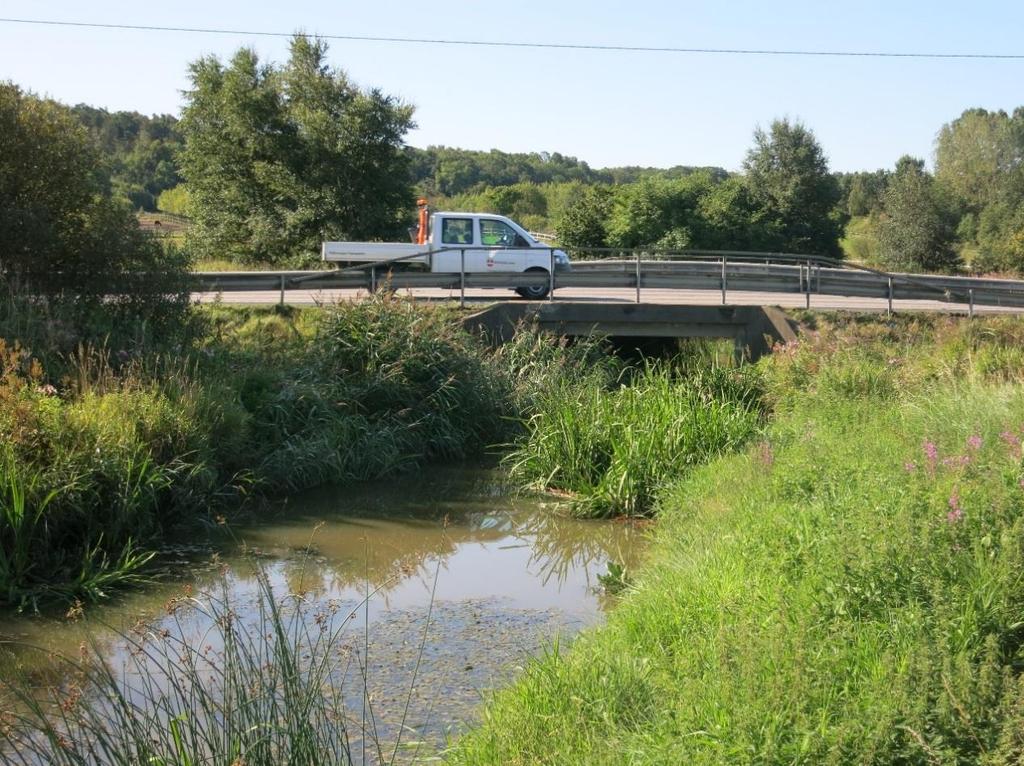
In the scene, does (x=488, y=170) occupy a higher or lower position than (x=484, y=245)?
higher

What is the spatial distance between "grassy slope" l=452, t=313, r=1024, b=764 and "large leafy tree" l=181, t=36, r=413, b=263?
28035mm

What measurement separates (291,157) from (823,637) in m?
32.2

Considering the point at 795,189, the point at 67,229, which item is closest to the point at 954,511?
the point at 67,229

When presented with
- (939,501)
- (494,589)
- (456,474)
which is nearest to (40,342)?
(456,474)

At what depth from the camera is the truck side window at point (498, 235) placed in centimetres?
2192

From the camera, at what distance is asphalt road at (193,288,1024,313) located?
65.0 feet

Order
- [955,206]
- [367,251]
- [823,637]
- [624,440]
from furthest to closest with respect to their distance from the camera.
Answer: [955,206], [367,251], [624,440], [823,637]

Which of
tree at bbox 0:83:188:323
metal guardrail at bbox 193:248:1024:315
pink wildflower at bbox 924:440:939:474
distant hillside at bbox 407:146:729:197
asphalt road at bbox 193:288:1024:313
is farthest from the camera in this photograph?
distant hillside at bbox 407:146:729:197

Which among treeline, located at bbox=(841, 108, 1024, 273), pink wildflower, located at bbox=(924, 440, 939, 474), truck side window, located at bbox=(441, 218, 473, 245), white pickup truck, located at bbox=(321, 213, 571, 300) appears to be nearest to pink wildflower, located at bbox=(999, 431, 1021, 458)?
pink wildflower, located at bbox=(924, 440, 939, 474)

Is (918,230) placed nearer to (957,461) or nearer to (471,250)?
(471,250)

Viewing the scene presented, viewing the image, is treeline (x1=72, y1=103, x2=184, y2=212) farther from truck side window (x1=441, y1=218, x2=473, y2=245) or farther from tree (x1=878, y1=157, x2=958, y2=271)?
truck side window (x1=441, y1=218, x2=473, y2=245)

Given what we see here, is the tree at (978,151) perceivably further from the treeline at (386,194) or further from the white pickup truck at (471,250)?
the white pickup truck at (471,250)

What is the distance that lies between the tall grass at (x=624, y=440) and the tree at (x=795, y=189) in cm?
3744

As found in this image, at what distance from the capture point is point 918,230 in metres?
52.3
